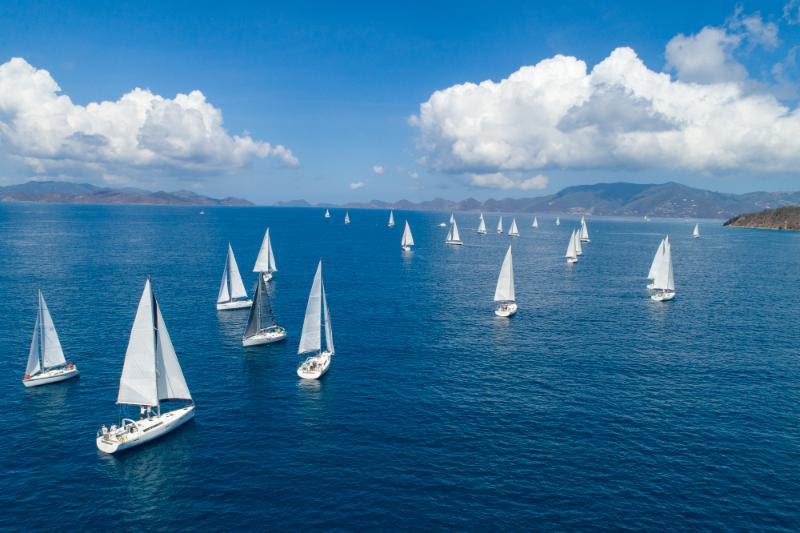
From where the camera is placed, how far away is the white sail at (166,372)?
55438 millimetres

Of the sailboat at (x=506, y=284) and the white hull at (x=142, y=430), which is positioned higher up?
the sailboat at (x=506, y=284)

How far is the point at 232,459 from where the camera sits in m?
47.4

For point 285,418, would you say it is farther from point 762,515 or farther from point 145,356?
point 762,515

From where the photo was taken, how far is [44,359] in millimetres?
63625

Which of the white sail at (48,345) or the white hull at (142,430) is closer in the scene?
the white hull at (142,430)

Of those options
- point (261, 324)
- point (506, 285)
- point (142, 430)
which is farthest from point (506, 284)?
point (142, 430)

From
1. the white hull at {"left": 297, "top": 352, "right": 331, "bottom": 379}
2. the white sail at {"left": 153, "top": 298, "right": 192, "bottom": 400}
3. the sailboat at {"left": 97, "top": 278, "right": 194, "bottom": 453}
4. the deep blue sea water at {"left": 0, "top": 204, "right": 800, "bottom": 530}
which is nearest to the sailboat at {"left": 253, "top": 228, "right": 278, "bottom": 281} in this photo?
the deep blue sea water at {"left": 0, "top": 204, "right": 800, "bottom": 530}

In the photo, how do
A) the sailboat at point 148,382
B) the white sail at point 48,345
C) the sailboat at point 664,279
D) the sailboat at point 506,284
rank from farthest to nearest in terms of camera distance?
the sailboat at point 664,279, the sailboat at point 506,284, the white sail at point 48,345, the sailboat at point 148,382

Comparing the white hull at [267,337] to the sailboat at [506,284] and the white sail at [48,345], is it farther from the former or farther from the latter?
the sailboat at [506,284]

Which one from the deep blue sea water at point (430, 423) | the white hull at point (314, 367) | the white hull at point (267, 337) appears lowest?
the deep blue sea water at point (430, 423)

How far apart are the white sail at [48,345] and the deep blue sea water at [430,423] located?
332 cm

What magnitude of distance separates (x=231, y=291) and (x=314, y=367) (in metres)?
46.0

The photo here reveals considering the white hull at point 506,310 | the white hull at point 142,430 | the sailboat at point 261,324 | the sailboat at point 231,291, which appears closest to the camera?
the white hull at point 142,430

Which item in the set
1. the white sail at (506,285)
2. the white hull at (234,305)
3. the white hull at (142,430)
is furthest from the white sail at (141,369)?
the white sail at (506,285)
